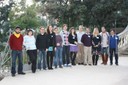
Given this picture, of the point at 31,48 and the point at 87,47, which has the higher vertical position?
the point at 31,48

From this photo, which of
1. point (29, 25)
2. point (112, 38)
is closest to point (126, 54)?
point (112, 38)

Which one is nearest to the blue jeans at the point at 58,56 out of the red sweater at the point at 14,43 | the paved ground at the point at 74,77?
the paved ground at the point at 74,77

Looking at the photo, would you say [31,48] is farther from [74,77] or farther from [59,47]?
[74,77]

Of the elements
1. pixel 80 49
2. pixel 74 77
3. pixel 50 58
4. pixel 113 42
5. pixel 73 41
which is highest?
pixel 73 41

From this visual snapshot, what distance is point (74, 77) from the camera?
41.1 feet

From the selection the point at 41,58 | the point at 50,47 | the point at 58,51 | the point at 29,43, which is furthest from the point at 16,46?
the point at 58,51

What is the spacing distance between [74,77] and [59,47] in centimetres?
287

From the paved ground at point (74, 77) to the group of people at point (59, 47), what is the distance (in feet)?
1.83

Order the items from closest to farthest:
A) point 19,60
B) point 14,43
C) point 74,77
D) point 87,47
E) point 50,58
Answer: point 74,77 → point 14,43 → point 19,60 → point 50,58 → point 87,47

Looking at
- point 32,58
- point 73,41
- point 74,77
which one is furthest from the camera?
point 73,41

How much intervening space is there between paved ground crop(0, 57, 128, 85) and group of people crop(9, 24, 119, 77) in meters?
0.56

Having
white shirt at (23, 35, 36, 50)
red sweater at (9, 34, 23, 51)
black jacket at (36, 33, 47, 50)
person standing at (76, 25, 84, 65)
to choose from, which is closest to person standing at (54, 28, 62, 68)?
black jacket at (36, 33, 47, 50)

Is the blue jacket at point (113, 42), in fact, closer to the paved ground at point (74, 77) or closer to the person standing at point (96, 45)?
the person standing at point (96, 45)

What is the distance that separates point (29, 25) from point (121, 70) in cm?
3283
